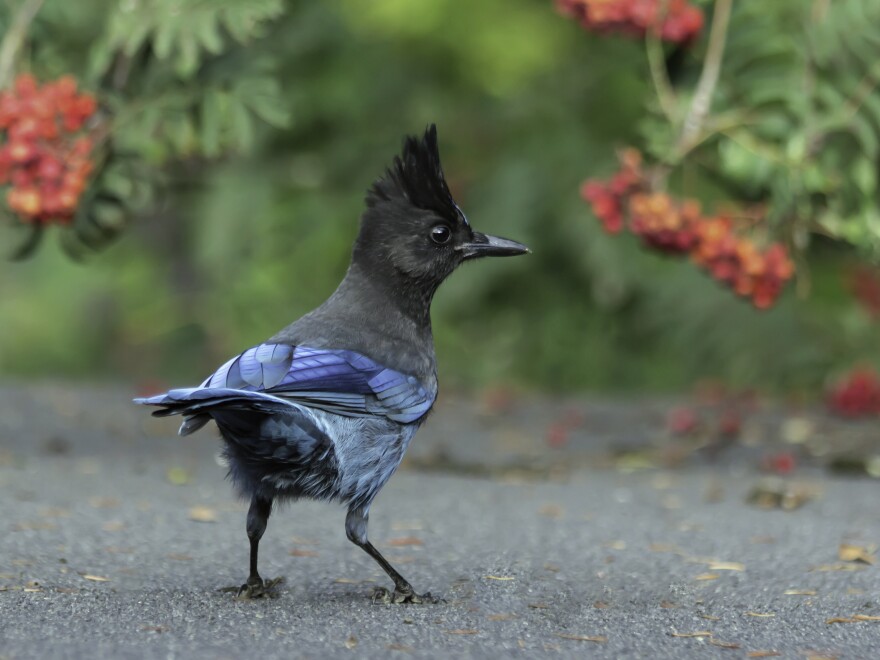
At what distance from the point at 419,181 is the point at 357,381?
2.46 ft

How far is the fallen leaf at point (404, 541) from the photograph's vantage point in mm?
4895

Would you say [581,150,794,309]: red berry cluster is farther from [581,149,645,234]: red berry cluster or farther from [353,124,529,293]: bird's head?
[353,124,529,293]: bird's head

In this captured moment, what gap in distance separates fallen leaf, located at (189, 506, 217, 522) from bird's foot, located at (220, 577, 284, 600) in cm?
124

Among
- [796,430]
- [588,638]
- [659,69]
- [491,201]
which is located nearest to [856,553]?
[588,638]

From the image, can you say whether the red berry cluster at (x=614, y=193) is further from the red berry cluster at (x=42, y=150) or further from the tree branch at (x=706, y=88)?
the red berry cluster at (x=42, y=150)

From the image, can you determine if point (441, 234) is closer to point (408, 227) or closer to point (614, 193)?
point (408, 227)

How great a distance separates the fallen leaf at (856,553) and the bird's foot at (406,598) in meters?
1.54

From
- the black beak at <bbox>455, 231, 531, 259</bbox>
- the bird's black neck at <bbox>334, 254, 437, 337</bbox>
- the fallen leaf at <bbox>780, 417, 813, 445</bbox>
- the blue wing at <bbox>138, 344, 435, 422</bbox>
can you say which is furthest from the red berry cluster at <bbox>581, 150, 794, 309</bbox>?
the fallen leaf at <bbox>780, 417, 813, 445</bbox>

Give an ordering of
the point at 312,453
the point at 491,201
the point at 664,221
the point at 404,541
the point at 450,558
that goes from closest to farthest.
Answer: the point at 312,453 < the point at 450,558 < the point at 404,541 < the point at 664,221 < the point at 491,201

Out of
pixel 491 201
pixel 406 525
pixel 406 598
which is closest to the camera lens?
pixel 406 598

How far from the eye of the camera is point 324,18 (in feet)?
26.9

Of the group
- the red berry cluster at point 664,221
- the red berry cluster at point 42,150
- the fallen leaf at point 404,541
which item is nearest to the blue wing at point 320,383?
the fallen leaf at point 404,541

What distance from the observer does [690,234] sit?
554 centimetres

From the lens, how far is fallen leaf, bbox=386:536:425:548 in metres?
4.89
